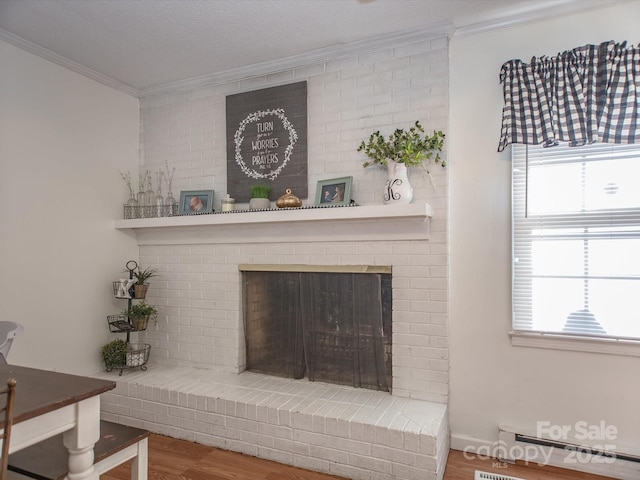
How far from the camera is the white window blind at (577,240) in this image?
2166 mm

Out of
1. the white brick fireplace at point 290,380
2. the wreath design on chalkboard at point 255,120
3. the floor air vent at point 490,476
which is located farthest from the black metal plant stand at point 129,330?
the floor air vent at point 490,476

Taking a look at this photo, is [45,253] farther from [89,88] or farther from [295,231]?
[295,231]

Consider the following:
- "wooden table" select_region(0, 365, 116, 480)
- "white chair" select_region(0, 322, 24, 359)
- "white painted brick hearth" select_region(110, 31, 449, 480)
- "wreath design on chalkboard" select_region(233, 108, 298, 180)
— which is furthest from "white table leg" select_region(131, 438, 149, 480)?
"wreath design on chalkboard" select_region(233, 108, 298, 180)

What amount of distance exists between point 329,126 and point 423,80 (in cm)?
71

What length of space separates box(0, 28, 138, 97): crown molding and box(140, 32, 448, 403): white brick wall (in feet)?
0.78

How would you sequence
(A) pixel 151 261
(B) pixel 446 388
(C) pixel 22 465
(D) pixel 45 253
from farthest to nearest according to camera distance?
(A) pixel 151 261, (D) pixel 45 253, (B) pixel 446 388, (C) pixel 22 465

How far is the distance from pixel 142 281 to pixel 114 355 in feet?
2.00

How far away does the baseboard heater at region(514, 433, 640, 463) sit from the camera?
2.12m

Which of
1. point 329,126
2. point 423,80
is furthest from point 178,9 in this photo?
point 423,80

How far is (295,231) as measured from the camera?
2.92 m

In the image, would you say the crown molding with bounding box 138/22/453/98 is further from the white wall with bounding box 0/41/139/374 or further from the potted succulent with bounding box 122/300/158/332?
the potted succulent with bounding box 122/300/158/332

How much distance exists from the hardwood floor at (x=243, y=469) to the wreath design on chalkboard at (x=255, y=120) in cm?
196

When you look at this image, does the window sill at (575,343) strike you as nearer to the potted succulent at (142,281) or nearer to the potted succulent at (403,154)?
the potted succulent at (403,154)

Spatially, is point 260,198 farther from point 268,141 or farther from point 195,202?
point 195,202
